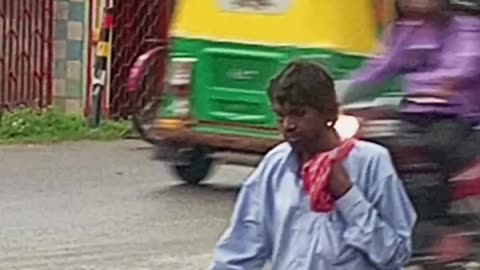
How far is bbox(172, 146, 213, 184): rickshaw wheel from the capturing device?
1305 centimetres

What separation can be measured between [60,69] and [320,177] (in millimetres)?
14225

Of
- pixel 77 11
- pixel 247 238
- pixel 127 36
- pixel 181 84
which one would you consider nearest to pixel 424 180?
pixel 247 238

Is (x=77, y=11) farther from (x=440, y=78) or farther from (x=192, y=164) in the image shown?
(x=440, y=78)

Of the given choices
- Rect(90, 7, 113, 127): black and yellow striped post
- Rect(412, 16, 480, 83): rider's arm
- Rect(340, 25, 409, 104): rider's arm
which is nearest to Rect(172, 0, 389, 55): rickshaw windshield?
Rect(340, 25, 409, 104): rider's arm

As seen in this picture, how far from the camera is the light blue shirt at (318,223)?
15.2 ft

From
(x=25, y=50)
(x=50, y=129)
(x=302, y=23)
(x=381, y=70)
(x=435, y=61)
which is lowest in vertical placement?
(x=50, y=129)

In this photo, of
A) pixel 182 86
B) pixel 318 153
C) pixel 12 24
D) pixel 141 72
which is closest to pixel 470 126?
pixel 318 153

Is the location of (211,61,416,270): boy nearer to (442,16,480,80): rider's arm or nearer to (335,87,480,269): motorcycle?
(335,87,480,269): motorcycle

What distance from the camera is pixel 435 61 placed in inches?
302

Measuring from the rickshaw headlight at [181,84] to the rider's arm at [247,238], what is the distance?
305 inches

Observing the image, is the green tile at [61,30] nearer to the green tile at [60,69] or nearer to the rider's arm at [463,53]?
the green tile at [60,69]

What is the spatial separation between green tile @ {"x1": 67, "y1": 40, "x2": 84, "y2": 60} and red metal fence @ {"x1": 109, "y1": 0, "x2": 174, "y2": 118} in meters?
0.39

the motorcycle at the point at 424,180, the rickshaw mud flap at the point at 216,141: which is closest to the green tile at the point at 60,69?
the rickshaw mud flap at the point at 216,141

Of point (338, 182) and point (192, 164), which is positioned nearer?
point (338, 182)
